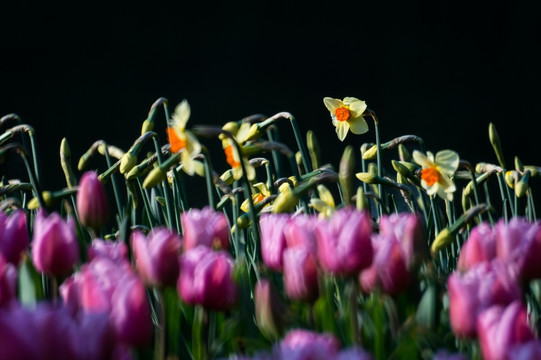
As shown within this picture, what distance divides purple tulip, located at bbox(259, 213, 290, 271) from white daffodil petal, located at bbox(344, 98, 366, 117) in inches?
30.4

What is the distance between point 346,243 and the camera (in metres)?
0.81

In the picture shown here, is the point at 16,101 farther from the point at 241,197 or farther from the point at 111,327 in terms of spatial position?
the point at 111,327

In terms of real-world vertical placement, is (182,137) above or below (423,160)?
above

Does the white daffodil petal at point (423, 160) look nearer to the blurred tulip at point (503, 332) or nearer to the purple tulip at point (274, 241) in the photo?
the purple tulip at point (274, 241)

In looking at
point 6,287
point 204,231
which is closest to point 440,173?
point 204,231

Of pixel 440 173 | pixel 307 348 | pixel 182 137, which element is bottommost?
pixel 440 173

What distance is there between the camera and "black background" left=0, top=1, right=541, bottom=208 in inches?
159

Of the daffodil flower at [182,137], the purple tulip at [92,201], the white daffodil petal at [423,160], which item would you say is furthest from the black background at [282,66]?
the purple tulip at [92,201]

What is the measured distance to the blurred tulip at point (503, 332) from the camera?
68 cm

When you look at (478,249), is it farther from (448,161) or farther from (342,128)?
(342,128)

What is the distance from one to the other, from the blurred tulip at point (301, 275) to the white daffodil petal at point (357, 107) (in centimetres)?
91

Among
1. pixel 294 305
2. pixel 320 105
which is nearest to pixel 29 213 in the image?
pixel 294 305

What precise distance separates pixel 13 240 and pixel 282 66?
3.42 m

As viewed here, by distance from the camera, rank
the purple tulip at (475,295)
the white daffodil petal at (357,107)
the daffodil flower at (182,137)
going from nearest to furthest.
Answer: the purple tulip at (475,295)
the daffodil flower at (182,137)
the white daffodil petal at (357,107)
